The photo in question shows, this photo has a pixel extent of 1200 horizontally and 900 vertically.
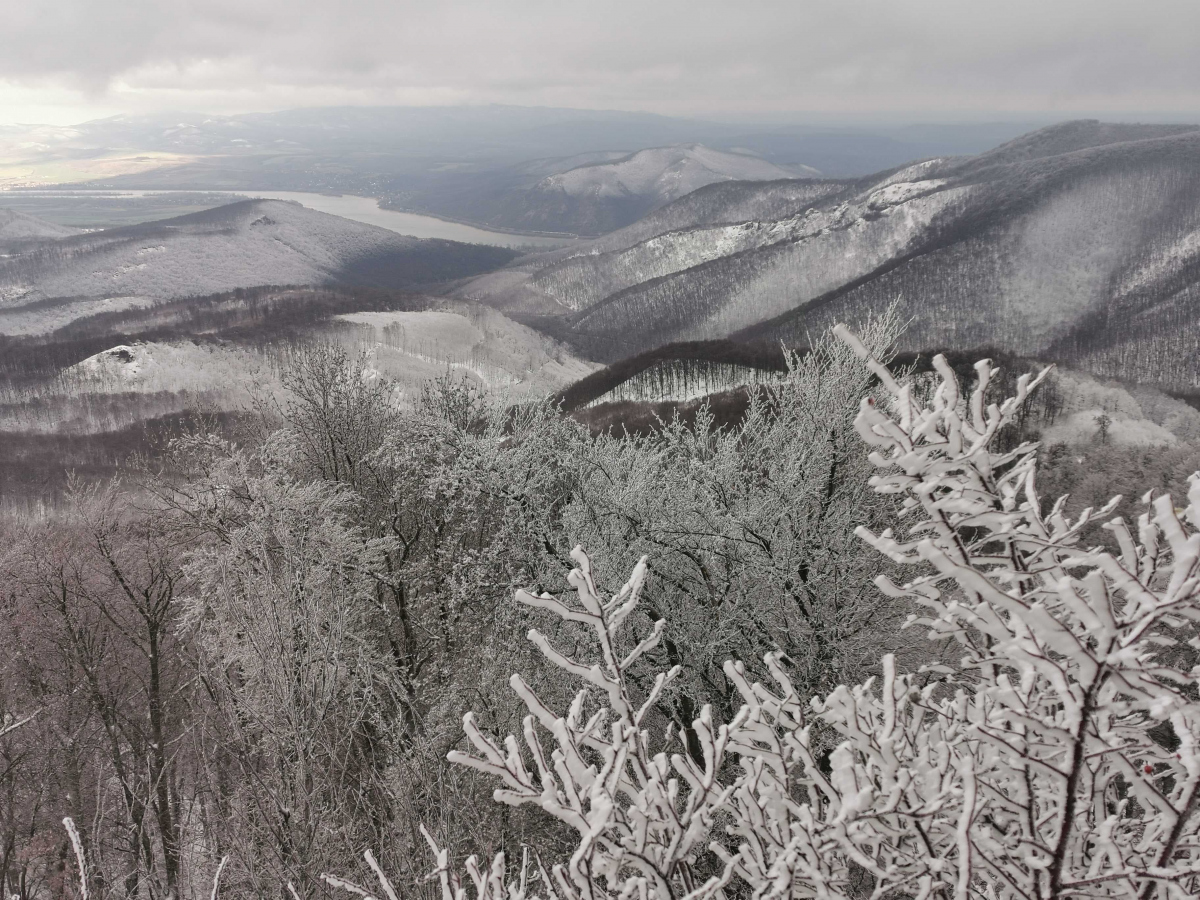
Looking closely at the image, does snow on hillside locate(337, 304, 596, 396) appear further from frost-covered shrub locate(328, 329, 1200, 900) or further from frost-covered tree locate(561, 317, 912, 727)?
frost-covered shrub locate(328, 329, 1200, 900)

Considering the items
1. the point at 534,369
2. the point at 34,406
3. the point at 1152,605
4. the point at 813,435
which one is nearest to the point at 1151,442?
the point at 813,435

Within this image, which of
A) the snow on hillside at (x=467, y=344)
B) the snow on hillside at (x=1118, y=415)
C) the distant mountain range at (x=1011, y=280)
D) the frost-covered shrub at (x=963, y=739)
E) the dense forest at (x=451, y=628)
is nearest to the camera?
the frost-covered shrub at (x=963, y=739)

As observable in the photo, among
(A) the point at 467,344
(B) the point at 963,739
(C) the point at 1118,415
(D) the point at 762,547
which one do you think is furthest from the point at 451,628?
(A) the point at 467,344

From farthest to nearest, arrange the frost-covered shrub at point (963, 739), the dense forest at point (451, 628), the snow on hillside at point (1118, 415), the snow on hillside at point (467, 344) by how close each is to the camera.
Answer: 1. the snow on hillside at point (467, 344)
2. the snow on hillside at point (1118, 415)
3. the dense forest at point (451, 628)
4. the frost-covered shrub at point (963, 739)

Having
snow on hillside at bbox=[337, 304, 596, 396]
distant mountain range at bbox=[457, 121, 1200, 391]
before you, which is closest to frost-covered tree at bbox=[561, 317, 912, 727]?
snow on hillside at bbox=[337, 304, 596, 396]

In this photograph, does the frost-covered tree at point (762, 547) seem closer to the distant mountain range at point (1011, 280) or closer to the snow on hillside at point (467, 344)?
the snow on hillside at point (467, 344)

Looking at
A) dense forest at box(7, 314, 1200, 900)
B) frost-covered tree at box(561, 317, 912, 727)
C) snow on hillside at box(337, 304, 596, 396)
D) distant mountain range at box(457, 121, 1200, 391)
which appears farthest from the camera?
distant mountain range at box(457, 121, 1200, 391)

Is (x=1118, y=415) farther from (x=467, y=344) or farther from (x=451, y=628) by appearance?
(x=467, y=344)

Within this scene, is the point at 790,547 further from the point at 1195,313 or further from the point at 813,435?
the point at 1195,313

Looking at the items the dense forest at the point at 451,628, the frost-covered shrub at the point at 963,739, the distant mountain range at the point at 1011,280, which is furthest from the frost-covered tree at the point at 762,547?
the distant mountain range at the point at 1011,280
